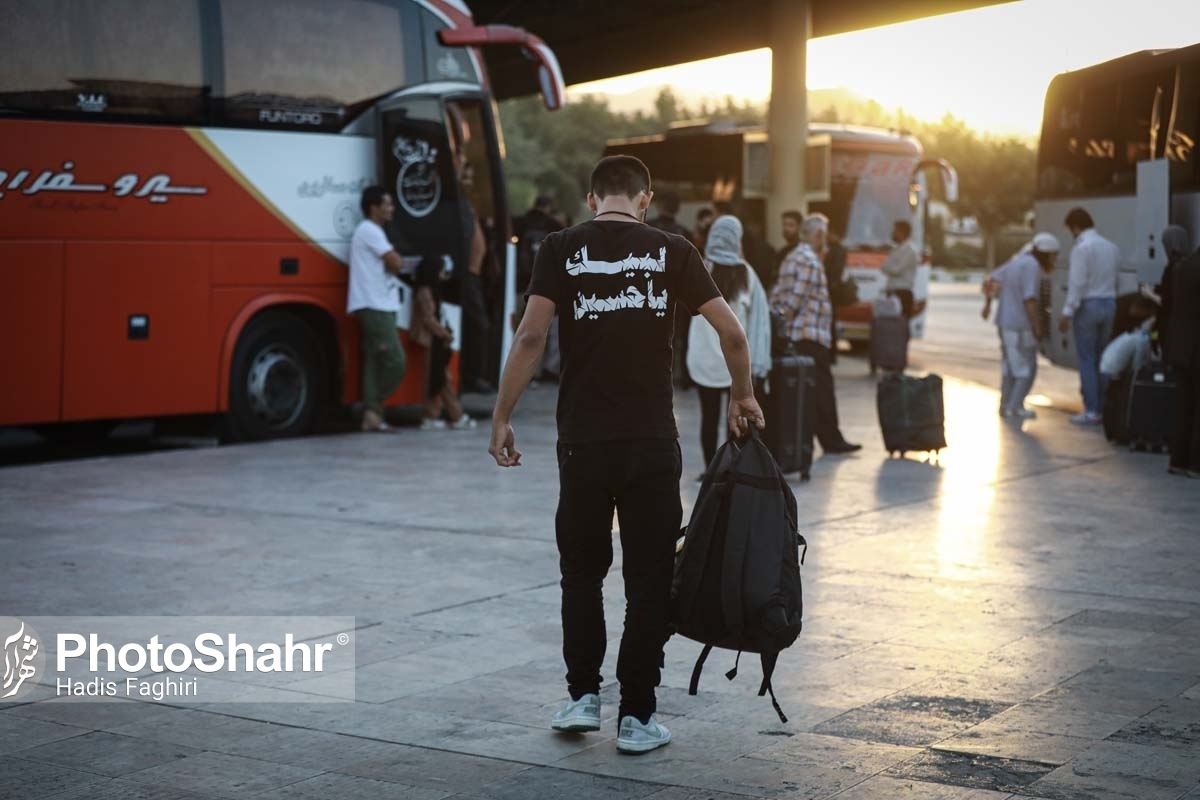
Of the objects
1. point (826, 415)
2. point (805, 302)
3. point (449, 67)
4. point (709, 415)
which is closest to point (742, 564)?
point (709, 415)

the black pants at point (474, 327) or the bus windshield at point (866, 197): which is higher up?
the bus windshield at point (866, 197)

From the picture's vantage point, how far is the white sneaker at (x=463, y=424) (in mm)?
15211

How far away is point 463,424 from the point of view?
15297mm

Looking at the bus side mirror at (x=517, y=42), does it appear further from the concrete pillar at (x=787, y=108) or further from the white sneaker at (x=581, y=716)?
the white sneaker at (x=581, y=716)

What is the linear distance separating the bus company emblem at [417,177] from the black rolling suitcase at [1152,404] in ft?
20.1

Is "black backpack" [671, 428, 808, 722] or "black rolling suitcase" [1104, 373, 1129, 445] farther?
"black rolling suitcase" [1104, 373, 1129, 445]

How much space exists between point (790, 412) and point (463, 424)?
4519 millimetres

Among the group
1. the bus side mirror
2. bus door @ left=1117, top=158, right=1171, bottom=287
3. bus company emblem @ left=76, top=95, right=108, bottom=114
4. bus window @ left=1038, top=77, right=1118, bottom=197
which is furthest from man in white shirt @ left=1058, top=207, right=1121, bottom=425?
bus company emblem @ left=76, top=95, right=108, bottom=114

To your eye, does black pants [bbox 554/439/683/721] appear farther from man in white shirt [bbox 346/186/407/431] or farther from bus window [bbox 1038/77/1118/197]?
bus window [bbox 1038/77/1118/197]

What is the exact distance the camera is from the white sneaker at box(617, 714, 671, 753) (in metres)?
5.14

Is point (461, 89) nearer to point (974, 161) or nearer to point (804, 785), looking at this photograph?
point (804, 785)

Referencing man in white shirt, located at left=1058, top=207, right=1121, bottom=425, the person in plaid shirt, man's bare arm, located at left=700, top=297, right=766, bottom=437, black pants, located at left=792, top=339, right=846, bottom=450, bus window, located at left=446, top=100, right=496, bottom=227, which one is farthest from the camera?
man in white shirt, located at left=1058, top=207, right=1121, bottom=425

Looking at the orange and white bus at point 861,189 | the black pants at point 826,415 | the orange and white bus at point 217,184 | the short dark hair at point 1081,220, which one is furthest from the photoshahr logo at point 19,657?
the orange and white bus at point 861,189

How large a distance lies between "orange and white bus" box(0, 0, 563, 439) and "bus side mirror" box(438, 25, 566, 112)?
2cm
